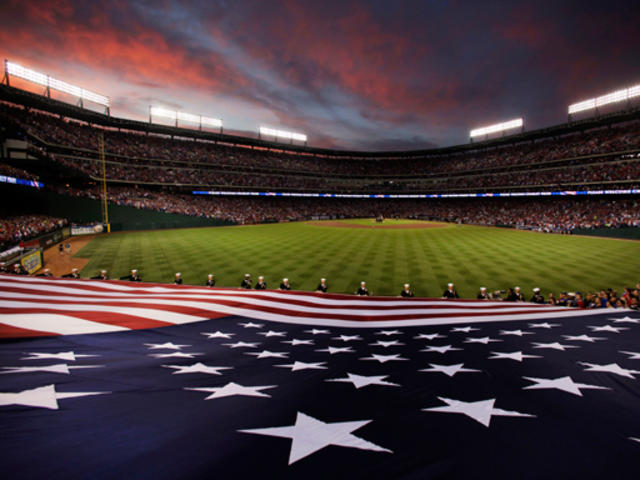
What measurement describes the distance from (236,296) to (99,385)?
8.38 meters

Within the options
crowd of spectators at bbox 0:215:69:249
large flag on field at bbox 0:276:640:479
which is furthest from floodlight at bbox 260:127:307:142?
large flag on field at bbox 0:276:640:479

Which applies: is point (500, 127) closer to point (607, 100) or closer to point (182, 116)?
point (607, 100)

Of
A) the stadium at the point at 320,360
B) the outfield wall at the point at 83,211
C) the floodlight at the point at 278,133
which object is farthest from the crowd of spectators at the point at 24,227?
the floodlight at the point at 278,133

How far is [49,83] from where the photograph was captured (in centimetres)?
5378

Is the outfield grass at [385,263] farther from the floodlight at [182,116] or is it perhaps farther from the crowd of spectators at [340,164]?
the floodlight at [182,116]

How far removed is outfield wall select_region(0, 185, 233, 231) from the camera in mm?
40562

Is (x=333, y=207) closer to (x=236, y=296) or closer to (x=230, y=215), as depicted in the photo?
(x=230, y=215)

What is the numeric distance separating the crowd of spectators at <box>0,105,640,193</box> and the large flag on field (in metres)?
59.8

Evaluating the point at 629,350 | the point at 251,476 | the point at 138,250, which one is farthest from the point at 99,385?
the point at 138,250

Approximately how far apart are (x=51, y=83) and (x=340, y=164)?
75.6 meters

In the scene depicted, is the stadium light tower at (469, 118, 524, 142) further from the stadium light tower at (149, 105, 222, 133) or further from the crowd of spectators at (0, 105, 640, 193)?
the stadium light tower at (149, 105, 222, 133)

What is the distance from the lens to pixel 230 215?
228 ft

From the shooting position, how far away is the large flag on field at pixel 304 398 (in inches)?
109

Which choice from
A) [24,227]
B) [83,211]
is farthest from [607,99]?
[83,211]
